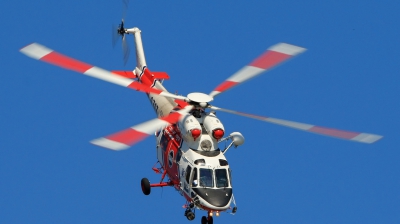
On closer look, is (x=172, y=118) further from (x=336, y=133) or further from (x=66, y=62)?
(x=336, y=133)

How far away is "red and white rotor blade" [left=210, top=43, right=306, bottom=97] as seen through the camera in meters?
25.4

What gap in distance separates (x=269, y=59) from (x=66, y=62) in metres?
4.76

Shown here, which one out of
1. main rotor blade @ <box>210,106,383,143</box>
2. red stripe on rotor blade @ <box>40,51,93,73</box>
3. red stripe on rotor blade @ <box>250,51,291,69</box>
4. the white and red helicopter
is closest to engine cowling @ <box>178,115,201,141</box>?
the white and red helicopter

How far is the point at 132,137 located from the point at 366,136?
503 cm

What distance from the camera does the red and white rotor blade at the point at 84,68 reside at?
80.7 feet

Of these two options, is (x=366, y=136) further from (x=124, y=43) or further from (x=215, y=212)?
(x=124, y=43)

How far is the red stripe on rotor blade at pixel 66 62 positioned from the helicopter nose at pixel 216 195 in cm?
377

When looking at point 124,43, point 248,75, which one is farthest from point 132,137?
point 124,43

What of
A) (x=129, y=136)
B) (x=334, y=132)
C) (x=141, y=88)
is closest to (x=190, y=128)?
(x=141, y=88)

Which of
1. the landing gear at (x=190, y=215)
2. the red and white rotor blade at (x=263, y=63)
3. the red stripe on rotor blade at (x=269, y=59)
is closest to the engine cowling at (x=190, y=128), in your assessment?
the red and white rotor blade at (x=263, y=63)

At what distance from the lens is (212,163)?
79.3ft

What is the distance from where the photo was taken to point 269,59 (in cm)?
2580

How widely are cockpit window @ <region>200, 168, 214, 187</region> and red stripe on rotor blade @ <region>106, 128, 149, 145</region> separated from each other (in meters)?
1.92

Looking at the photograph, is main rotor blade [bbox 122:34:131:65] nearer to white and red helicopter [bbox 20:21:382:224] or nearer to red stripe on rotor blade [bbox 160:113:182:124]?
white and red helicopter [bbox 20:21:382:224]
